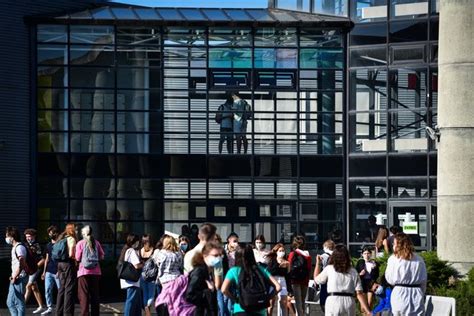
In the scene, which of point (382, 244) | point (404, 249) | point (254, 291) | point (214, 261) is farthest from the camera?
point (382, 244)

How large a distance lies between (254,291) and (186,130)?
78.9 ft

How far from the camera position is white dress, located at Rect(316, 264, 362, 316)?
1697cm

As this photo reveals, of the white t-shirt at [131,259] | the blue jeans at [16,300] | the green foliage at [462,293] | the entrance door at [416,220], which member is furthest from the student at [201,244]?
the entrance door at [416,220]

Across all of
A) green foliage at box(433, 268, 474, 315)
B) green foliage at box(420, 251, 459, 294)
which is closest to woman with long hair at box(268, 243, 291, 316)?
green foliage at box(420, 251, 459, 294)

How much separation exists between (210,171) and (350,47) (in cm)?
540

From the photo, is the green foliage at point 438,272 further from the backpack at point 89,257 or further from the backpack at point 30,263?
the backpack at point 30,263

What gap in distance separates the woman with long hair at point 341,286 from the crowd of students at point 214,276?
0.01 m

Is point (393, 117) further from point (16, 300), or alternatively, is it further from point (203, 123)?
point (16, 300)

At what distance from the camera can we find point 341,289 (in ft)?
55.9

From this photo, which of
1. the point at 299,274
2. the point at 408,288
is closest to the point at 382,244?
the point at 299,274

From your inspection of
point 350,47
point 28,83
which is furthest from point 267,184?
point 28,83

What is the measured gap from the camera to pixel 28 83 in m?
39.0

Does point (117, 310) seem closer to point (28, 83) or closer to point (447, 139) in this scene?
point (447, 139)

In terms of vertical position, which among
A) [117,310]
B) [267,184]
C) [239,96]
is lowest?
[117,310]
